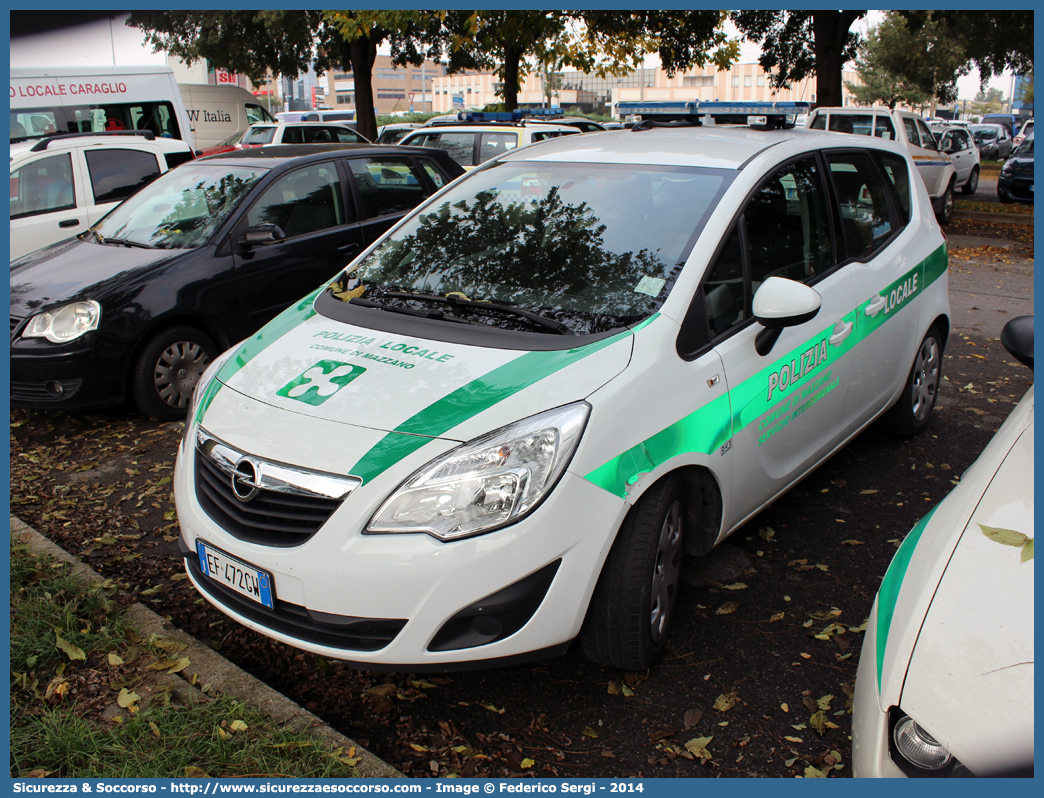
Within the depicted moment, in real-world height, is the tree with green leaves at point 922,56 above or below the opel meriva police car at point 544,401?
above

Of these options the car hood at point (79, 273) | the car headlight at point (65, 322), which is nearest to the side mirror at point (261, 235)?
the car hood at point (79, 273)

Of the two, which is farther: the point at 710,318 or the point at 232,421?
the point at 710,318

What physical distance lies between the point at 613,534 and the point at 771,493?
1.17 meters

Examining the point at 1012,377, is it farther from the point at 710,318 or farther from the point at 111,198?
the point at 111,198

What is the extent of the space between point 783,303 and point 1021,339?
2.46 ft

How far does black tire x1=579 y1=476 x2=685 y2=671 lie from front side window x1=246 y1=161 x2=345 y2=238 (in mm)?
4017

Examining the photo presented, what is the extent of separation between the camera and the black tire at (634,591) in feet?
8.43

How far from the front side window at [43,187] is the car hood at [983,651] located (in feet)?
29.0

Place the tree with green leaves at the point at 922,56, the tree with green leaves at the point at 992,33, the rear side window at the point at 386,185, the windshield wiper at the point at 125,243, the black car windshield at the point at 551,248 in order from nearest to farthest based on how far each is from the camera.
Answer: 1. the black car windshield at the point at 551,248
2. the windshield wiper at the point at 125,243
3. the rear side window at the point at 386,185
4. the tree with green leaves at the point at 992,33
5. the tree with green leaves at the point at 922,56

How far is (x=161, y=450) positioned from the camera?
4.89 meters

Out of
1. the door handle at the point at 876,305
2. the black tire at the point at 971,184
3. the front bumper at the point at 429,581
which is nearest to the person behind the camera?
the front bumper at the point at 429,581

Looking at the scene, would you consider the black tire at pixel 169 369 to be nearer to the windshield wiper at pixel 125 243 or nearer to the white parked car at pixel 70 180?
the windshield wiper at pixel 125 243

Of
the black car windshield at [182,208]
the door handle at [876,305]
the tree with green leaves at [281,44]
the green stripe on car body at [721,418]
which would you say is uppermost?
the tree with green leaves at [281,44]

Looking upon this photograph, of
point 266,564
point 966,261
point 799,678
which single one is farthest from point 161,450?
point 966,261
